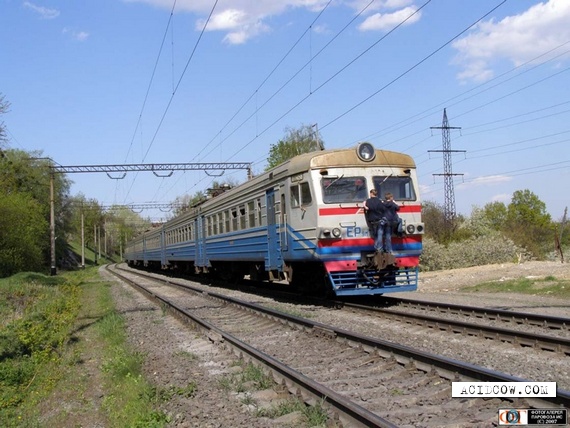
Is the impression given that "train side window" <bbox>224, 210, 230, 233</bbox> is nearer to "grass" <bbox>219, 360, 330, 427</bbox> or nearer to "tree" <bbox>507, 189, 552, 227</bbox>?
"grass" <bbox>219, 360, 330, 427</bbox>

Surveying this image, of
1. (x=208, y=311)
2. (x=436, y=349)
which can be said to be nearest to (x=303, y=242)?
(x=208, y=311)

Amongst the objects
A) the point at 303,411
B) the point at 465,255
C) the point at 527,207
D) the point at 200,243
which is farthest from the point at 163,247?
the point at 527,207

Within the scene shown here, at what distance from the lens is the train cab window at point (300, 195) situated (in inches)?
512

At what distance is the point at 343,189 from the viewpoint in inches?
511

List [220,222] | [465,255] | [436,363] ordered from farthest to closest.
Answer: [465,255] < [220,222] < [436,363]

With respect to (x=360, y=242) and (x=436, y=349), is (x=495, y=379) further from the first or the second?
(x=360, y=242)

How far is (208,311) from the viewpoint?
14211mm

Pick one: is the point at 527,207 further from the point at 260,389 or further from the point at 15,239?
the point at 260,389

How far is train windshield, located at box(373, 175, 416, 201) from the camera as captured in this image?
1327cm

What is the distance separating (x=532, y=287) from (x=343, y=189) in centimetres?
699

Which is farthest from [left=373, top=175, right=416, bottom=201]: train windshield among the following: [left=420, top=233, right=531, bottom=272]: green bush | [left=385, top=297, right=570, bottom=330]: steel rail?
[left=420, top=233, right=531, bottom=272]: green bush

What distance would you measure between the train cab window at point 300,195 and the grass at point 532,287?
6.81 m

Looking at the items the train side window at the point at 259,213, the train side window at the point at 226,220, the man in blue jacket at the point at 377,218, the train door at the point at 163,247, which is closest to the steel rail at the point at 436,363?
the man in blue jacket at the point at 377,218

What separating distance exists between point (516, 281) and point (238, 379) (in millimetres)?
13202
